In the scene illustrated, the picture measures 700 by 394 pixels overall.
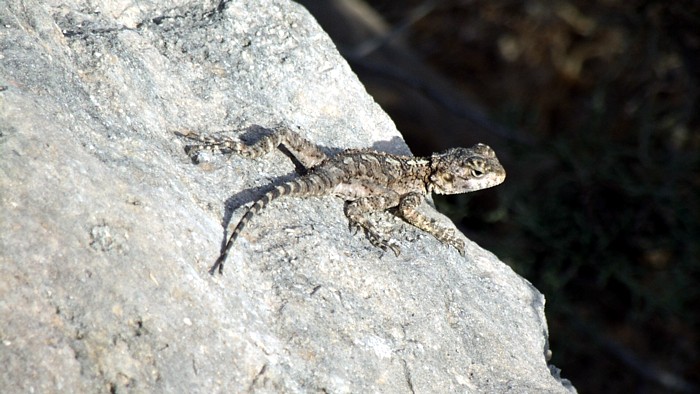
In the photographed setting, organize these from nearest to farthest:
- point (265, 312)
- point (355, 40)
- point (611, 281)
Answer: point (265, 312)
point (611, 281)
point (355, 40)

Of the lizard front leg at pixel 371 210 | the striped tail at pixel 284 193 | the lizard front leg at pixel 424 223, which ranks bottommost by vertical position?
the lizard front leg at pixel 424 223

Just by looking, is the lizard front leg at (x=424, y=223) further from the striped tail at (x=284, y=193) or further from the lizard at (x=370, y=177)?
the striped tail at (x=284, y=193)

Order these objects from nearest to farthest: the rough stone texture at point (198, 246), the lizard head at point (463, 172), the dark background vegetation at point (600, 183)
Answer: the rough stone texture at point (198, 246) → the lizard head at point (463, 172) → the dark background vegetation at point (600, 183)

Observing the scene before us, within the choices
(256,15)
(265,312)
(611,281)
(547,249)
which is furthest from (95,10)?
(611,281)

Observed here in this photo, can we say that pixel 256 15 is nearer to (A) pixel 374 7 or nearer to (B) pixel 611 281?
(B) pixel 611 281

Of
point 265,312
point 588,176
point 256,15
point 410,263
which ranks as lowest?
point 588,176

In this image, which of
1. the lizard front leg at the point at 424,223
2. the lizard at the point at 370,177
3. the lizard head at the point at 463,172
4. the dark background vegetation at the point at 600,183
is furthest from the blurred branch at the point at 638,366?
the lizard front leg at the point at 424,223

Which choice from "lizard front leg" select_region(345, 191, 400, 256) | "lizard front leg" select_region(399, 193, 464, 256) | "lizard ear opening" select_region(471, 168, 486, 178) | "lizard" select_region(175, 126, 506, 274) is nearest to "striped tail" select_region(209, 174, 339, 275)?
"lizard" select_region(175, 126, 506, 274)
